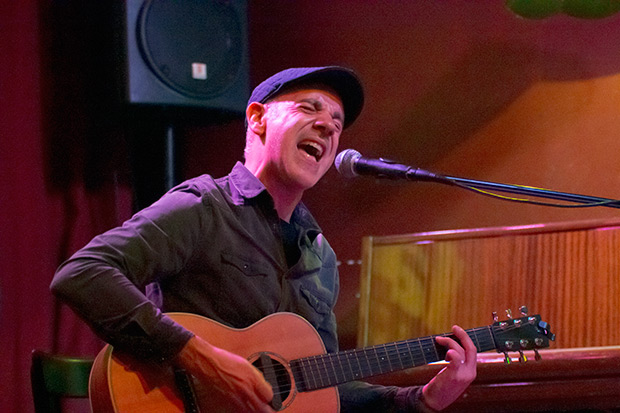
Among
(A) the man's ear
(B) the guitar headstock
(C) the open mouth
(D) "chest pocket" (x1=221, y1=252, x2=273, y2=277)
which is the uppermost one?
(A) the man's ear

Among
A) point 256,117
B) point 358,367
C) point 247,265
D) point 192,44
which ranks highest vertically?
point 192,44

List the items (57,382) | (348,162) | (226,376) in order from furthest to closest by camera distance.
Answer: (57,382), (348,162), (226,376)

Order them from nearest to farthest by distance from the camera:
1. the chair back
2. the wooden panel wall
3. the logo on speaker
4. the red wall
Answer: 1. the chair back
2. the wooden panel wall
3. the red wall
4. the logo on speaker

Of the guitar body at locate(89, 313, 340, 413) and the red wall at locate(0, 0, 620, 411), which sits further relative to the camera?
the red wall at locate(0, 0, 620, 411)

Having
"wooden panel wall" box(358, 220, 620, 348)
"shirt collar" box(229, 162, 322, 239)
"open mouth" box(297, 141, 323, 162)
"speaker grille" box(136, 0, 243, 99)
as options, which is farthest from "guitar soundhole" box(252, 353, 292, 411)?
"speaker grille" box(136, 0, 243, 99)

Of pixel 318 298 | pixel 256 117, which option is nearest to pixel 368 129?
pixel 256 117

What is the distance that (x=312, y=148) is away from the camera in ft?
7.59

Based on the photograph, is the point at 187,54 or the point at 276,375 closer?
the point at 276,375

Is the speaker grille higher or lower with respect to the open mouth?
higher

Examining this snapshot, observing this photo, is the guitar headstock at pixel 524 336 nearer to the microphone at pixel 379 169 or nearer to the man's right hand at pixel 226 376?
the microphone at pixel 379 169

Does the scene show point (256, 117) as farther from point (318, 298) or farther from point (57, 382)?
point (57, 382)

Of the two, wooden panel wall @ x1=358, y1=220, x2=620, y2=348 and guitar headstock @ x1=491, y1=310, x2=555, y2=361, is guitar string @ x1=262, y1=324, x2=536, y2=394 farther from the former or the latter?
wooden panel wall @ x1=358, y1=220, x2=620, y2=348

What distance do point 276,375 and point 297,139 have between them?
2.60 ft

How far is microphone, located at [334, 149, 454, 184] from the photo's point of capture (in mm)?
1941
